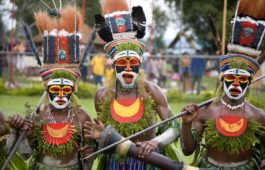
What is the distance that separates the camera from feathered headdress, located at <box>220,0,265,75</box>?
17.0 ft

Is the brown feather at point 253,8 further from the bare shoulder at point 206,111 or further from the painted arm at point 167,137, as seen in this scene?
the painted arm at point 167,137

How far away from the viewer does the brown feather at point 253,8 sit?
201 inches

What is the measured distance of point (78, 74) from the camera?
5699 millimetres

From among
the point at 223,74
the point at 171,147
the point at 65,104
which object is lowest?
the point at 171,147

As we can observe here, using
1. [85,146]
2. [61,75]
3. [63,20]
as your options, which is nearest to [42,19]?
[63,20]

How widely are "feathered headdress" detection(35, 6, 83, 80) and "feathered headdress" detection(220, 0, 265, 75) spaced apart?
147 cm

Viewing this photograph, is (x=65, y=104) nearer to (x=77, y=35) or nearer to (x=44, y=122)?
(x=44, y=122)

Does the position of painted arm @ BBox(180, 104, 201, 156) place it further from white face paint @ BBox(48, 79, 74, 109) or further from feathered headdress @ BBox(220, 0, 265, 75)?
white face paint @ BBox(48, 79, 74, 109)

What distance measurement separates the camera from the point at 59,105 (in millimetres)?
5520

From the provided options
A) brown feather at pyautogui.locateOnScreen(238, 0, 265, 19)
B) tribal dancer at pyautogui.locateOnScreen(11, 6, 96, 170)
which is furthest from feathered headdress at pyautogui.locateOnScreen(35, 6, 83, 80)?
brown feather at pyautogui.locateOnScreen(238, 0, 265, 19)

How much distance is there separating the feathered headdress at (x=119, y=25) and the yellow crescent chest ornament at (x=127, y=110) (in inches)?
16.9

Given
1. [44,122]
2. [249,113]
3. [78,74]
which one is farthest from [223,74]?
[44,122]

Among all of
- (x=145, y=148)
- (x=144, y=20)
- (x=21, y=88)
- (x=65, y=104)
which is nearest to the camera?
(x=145, y=148)

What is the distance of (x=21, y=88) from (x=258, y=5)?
13.0 metres
